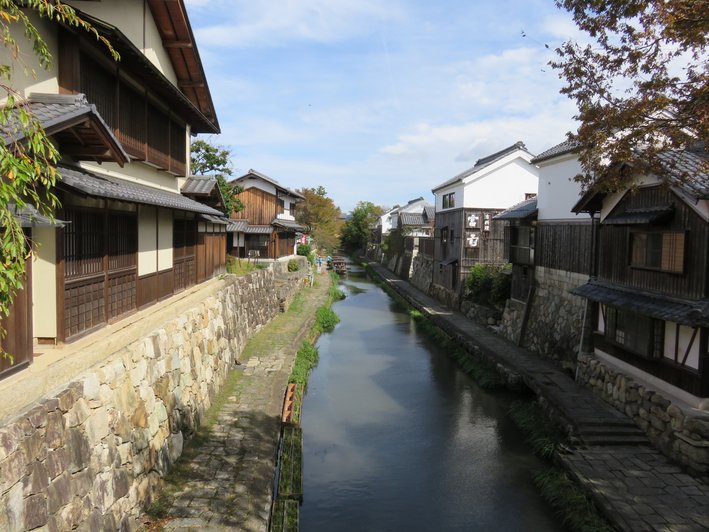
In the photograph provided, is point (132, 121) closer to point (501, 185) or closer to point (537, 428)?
point (537, 428)

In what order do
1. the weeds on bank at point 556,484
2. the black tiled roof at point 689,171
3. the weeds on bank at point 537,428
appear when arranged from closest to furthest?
1. the weeds on bank at point 556,484
2. the black tiled roof at point 689,171
3. the weeds on bank at point 537,428

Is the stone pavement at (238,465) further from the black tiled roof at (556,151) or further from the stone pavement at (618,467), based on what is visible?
the black tiled roof at (556,151)

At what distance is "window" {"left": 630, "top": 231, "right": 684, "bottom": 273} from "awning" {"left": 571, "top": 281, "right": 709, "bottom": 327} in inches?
26.5

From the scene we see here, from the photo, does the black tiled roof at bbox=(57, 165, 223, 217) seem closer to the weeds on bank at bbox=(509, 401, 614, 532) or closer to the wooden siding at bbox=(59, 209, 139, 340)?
the wooden siding at bbox=(59, 209, 139, 340)

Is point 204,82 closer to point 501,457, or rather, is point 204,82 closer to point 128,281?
point 128,281

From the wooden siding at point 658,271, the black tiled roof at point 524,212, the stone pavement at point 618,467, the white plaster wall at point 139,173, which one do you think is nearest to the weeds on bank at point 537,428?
the stone pavement at point 618,467

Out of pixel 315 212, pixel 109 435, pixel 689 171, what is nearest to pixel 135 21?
pixel 109 435

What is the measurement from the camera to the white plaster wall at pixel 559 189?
15.8m

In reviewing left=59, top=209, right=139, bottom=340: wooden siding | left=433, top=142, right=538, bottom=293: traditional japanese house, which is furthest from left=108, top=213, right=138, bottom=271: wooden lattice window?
left=433, top=142, right=538, bottom=293: traditional japanese house

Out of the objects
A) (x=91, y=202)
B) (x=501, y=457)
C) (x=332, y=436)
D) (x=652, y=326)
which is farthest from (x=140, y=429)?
(x=652, y=326)

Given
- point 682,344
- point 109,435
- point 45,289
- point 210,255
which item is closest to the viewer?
point 109,435

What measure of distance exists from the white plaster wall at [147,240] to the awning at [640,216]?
11.4 metres

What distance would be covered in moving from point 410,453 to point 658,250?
7.37 metres

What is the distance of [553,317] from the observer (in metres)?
17.0
